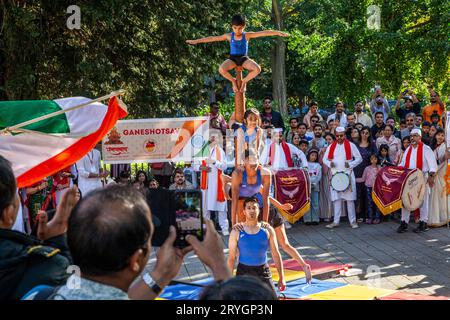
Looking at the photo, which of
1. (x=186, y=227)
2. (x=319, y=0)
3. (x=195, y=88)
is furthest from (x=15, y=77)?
(x=186, y=227)

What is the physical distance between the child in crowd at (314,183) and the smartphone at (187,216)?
10582 millimetres

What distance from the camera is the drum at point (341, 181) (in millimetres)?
13008

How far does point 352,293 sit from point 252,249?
1.71 meters

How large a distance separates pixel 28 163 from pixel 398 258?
6.29m

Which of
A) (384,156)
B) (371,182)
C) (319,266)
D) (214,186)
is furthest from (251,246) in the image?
(384,156)

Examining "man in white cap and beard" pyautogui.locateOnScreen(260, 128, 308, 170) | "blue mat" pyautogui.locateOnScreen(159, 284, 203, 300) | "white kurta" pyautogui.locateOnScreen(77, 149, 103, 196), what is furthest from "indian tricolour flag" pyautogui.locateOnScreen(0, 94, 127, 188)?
"man in white cap and beard" pyautogui.locateOnScreen(260, 128, 308, 170)

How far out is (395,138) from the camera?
44.7 ft

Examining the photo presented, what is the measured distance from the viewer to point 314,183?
13.4m

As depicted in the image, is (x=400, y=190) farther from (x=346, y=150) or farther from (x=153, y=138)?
(x=153, y=138)

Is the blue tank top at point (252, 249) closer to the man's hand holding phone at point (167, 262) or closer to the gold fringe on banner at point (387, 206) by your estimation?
the man's hand holding phone at point (167, 262)

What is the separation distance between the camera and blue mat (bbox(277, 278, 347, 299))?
808 cm

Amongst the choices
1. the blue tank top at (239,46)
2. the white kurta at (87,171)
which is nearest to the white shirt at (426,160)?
the white kurta at (87,171)
